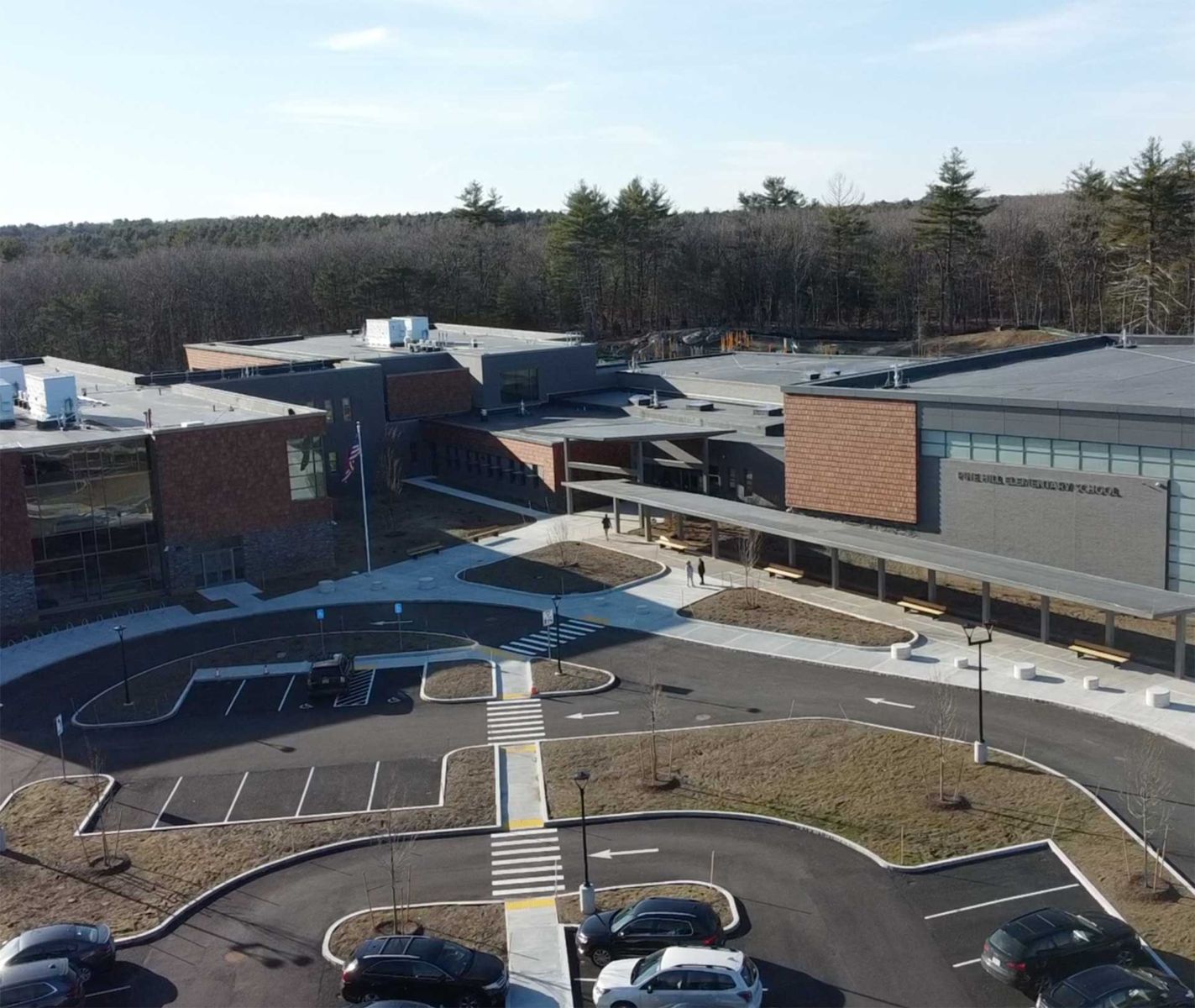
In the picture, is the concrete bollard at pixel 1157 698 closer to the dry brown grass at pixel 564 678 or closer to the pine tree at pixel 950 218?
the dry brown grass at pixel 564 678

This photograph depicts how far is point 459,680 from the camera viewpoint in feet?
124

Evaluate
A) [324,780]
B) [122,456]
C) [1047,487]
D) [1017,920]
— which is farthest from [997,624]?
[122,456]

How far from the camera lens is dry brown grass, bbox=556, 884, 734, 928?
2394 centimetres

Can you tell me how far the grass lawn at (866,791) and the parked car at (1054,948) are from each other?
1594mm

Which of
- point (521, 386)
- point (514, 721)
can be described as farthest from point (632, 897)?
point (521, 386)

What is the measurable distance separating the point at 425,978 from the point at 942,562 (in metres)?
24.0

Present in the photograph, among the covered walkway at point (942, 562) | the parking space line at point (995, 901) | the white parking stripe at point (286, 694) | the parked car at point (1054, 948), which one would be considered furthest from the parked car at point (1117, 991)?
the white parking stripe at point (286, 694)

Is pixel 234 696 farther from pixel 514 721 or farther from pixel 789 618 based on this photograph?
pixel 789 618

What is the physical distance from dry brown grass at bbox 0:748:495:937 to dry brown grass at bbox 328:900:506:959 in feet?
12.3

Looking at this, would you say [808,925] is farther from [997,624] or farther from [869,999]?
[997,624]

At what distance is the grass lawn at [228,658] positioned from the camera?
36.6m

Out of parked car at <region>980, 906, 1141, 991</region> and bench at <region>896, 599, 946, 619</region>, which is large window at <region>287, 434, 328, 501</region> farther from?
parked car at <region>980, 906, 1141, 991</region>

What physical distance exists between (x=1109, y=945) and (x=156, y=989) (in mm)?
17067

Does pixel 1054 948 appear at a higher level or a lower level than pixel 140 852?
higher
